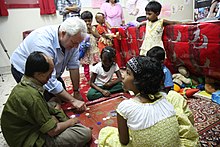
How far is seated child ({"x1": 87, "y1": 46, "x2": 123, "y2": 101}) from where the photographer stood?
1955 millimetres

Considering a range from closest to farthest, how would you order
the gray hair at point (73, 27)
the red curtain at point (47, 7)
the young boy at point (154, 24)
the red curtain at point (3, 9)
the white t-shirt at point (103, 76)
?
the gray hair at point (73, 27)
the white t-shirt at point (103, 76)
the young boy at point (154, 24)
the red curtain at point (3, 9)
the red curtain at point (47, 7)

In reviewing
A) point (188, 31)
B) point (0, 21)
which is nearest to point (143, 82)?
point (188, 31)

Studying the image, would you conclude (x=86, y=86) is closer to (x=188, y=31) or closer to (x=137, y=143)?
(x=188, y=31)

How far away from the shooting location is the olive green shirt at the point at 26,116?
3.25ft

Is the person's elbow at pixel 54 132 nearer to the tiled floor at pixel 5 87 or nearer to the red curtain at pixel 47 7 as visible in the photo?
the tiled floor at pixel 5 87

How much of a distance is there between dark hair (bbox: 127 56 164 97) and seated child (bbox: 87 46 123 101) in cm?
109

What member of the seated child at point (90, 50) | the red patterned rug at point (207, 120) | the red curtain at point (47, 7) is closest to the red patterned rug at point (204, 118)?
the red patterned rug at point (207, 120)

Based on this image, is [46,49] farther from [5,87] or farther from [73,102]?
[5,87]

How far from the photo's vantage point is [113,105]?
1795 mm

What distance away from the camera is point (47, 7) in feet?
13.4

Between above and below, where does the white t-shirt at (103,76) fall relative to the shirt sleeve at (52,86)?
below

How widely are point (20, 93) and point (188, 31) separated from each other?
1681mm

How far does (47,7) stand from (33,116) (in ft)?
11.7

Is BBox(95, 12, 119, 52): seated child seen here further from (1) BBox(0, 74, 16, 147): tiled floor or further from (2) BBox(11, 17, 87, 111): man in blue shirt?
(1) BBox(0, 74, 16, 147): tiled floor
